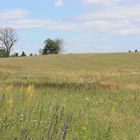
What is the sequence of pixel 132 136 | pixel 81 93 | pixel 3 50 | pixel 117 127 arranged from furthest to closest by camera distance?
pixel 3 50 < pixel 81 93 < pixel 117 127 < pixel 132 136

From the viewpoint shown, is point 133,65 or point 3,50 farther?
point 3,50

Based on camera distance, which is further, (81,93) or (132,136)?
(81,93)

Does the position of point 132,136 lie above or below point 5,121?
below

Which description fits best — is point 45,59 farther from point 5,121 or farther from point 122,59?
point 5,121

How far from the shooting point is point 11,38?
148m

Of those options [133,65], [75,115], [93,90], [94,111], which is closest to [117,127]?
[75,115]

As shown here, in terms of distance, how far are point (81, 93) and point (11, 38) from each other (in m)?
136

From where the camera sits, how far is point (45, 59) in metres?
75.9

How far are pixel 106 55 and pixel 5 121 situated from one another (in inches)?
3112

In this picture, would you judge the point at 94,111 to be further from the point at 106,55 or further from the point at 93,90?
the point at 106,55

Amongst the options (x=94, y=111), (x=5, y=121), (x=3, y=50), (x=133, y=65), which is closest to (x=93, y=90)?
(x=94, y=111)

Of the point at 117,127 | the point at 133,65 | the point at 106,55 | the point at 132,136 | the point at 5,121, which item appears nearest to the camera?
the point at 5,121

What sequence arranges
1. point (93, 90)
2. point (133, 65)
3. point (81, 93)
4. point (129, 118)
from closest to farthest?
point (129, 118)
point (81, 93)
point (93, 90)
point (133, 65)

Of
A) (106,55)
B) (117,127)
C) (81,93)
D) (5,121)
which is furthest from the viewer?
(106,55)
